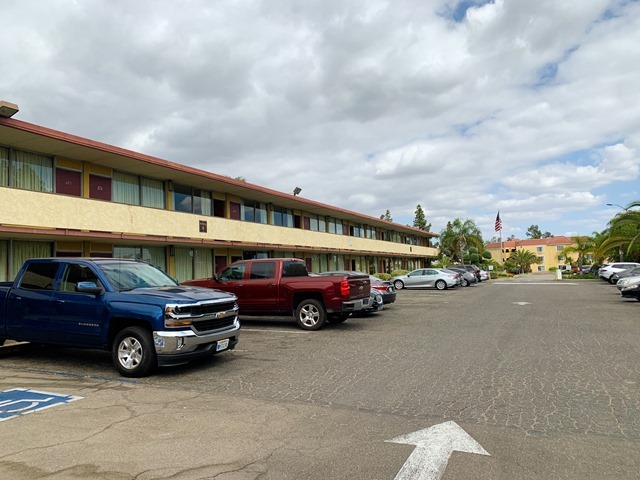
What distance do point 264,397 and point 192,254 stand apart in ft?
57.7

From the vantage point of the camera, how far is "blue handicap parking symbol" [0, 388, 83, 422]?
5.78 meters

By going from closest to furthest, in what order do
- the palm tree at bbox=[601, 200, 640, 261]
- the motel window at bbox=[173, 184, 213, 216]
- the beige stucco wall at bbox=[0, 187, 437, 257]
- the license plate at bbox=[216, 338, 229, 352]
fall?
the license plate at bbox=[216, 338, 229, 352] < the beige stucco wall at bbox=[0, 187, 437, 257] < the motel window at bbox=[173, 184, 213, 216] < the palm tree at bbox=[601, 200, 640, 261]

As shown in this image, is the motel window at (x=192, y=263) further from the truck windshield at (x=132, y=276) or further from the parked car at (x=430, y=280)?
the parked car at (x=430, y=280)

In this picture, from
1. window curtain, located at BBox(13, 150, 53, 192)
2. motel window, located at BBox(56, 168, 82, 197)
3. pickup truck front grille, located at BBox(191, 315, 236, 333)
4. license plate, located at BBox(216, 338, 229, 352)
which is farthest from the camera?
motel window, located at BBox(56, 168, 82, 197)

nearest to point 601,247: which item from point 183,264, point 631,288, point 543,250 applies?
point 631,288

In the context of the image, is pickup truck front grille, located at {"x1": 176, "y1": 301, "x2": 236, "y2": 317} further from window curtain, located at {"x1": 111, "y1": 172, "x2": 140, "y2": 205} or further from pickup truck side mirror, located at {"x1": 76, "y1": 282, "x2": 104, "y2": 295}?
window curtain, located at {"x1": 111, "y1": 172, "x2": 140, "y2": 205}

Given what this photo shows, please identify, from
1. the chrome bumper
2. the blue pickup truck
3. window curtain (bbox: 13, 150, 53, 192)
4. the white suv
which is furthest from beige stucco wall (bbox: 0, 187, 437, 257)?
the white suv

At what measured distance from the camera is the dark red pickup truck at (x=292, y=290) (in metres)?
12.3

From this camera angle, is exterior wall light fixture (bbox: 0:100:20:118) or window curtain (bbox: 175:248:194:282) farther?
window curtain (bbox: 175:248:194:282)

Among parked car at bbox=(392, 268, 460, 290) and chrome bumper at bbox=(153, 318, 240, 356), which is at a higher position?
parked car at bbox=(392, 268, 460, 290)

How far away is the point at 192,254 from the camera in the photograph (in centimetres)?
2300

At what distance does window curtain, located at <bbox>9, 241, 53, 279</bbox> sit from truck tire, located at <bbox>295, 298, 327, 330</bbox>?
9.44 metres

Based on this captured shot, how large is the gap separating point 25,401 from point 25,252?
11.4m

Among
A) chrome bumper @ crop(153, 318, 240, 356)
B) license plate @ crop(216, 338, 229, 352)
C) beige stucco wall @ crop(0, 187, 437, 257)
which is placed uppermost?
beige stucco wall @ crop(0, 187, 437, 257)
